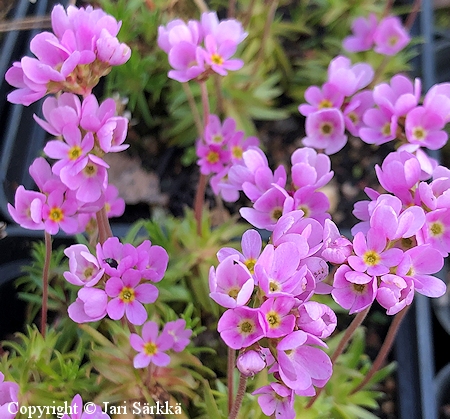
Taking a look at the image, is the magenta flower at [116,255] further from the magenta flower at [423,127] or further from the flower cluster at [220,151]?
the magenta flower at [423,127]

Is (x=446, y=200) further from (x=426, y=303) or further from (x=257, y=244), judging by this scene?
(x=426, y=303)

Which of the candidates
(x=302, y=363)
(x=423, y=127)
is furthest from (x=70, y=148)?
(x=423, y=127)

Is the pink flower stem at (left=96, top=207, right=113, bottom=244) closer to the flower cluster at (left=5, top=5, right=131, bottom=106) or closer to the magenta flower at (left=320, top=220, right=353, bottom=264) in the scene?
the flower cluster at (left=5, top=5, right=131, bottom=106)

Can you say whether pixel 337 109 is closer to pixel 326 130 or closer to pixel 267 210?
pixel 326 130

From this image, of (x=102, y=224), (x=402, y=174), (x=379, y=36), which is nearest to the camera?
(x=402, y=174)

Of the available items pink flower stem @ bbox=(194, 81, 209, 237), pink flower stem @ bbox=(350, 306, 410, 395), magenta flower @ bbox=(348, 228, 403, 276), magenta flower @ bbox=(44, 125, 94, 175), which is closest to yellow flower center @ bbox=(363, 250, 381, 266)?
magenta flower @ bbox=(348, 228, 403, 276)

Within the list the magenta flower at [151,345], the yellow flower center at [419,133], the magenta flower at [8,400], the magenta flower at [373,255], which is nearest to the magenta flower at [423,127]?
the yellow flower center at [419,133]
